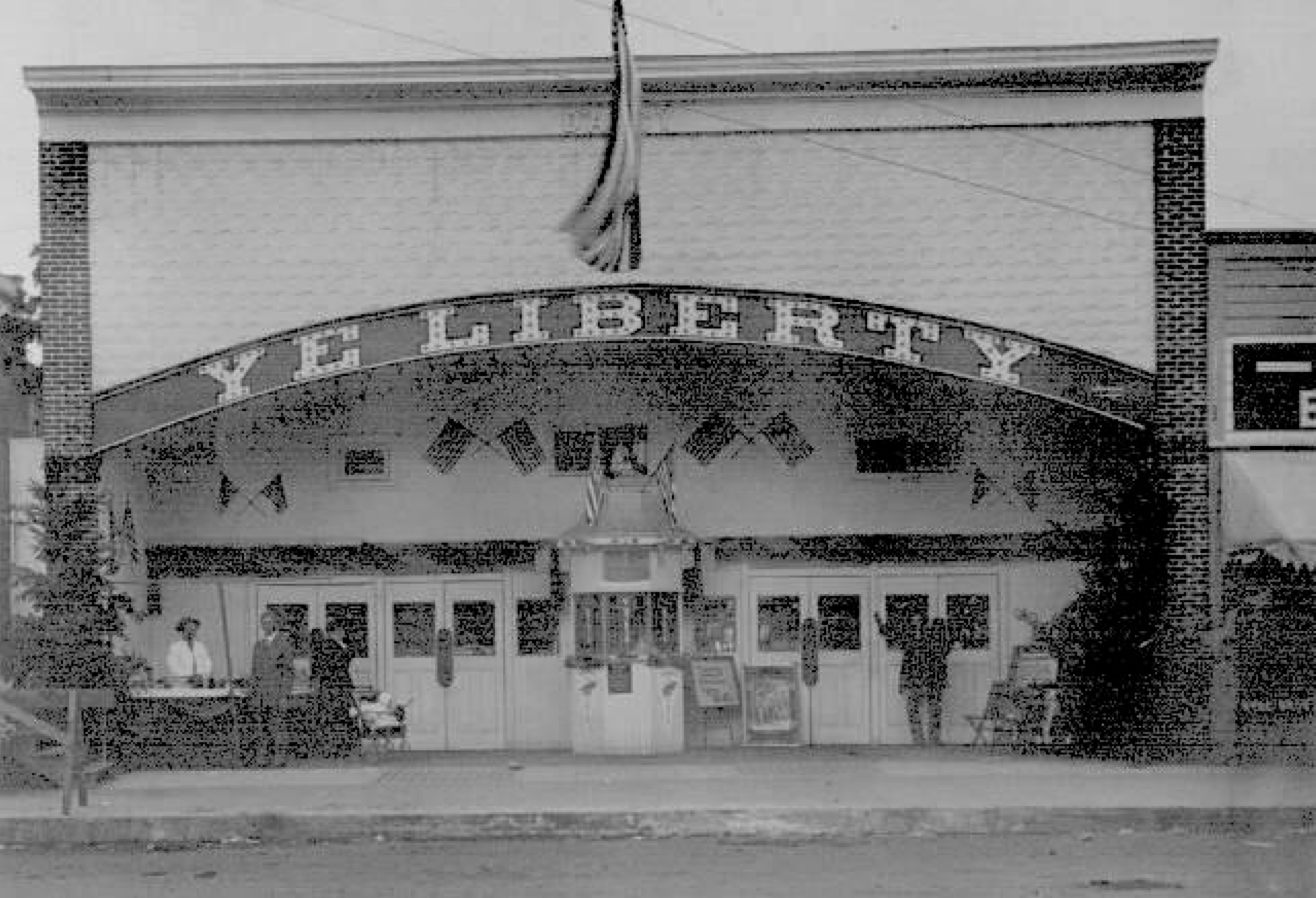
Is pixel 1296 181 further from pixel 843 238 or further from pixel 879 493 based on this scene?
pixel 879 493

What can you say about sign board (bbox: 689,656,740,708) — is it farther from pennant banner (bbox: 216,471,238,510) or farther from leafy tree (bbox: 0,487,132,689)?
leafy tree (bbox: 0,487,132,689)

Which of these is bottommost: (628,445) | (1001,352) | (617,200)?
(628,445)

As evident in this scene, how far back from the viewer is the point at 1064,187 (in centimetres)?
1862

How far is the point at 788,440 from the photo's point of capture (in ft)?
65.9

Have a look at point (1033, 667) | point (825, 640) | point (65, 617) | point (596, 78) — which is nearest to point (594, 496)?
point (825, 640)

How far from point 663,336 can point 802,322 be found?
4.52ft

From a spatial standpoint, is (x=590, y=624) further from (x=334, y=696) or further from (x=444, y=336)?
(x=444, y=336)

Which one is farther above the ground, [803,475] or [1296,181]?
[1296,181]

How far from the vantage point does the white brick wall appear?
18.6m

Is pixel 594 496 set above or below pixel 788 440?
below

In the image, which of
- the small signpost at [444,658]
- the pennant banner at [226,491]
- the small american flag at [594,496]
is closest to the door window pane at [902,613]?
the small american flag at [594,496]

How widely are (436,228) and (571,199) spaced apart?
4.66 ft

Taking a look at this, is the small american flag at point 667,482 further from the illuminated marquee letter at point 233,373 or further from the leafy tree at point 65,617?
the leafy tree at point 65,617

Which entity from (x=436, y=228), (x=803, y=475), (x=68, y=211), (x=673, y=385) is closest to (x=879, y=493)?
(x=803, y=475)
